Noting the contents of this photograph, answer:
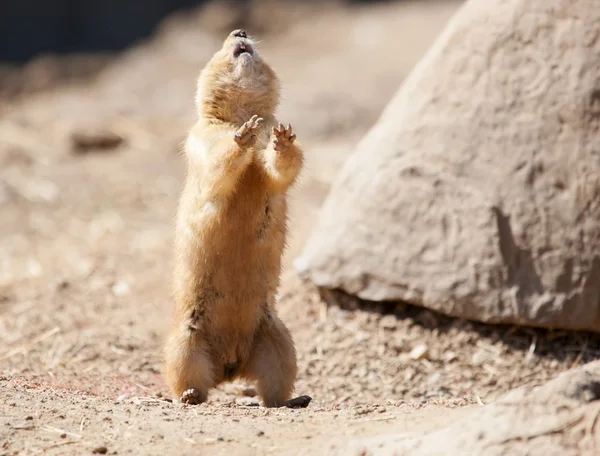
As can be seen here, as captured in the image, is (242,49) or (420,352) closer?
(242,49)

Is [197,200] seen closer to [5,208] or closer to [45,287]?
[45,287]

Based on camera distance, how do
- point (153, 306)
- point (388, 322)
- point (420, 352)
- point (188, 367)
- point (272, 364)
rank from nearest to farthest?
point (188, 367) < point (272, 364) < point (420, 352) < point (388, 322) < point (153, 306)

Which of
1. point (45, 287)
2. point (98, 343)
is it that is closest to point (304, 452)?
point (98, 343)

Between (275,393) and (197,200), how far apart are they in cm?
110

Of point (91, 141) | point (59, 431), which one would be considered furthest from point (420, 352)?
point (91, 141)

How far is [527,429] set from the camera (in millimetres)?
3154

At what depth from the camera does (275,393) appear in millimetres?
4879

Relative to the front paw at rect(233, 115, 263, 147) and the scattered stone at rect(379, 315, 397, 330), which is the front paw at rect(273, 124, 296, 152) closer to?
the front paw at rect(233, 115, 263, 147)

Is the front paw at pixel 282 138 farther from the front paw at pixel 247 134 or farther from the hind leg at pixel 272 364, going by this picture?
the hind leg at pixel 272 364

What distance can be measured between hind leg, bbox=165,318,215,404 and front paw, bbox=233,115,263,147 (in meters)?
1.06

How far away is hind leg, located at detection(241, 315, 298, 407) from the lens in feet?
16.1

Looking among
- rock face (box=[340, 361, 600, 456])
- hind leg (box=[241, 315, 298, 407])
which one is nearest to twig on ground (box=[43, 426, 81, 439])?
rock face (box=[340, 361, 600, 456])

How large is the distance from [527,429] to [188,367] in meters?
2.12

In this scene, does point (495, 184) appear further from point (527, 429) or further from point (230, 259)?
point (527, 429)
